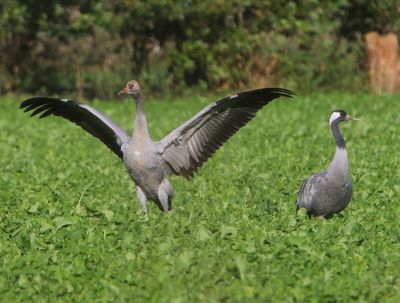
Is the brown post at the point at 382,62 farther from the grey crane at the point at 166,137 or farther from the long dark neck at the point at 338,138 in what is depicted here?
the long dark neck at the point at 338,138

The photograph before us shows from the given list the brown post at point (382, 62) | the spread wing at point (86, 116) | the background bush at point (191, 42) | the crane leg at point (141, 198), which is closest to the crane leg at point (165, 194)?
the crane leg at point (141, 198)

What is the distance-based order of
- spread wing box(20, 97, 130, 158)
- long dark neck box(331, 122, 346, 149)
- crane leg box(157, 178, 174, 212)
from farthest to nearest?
spread wing box(20, 97, 130, 158) < crane leg box(157, 178, 174, 212) < long dark neck box(331, 122, 346, 149)

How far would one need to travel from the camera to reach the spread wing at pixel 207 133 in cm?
1135

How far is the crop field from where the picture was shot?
722 cm

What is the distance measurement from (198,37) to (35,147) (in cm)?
1078

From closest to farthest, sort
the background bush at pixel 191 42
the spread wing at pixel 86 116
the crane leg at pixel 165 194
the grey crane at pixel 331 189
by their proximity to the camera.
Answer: the grey crane at pixel 331 189 < the crane leg at pixel 165 194 < the spread wing at pixel 86 116 < the background bush at pixel 191 42

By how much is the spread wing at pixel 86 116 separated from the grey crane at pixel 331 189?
206 cm

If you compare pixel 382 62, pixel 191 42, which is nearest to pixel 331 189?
pixel 191 42

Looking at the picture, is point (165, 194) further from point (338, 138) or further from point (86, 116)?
point (338, 138)

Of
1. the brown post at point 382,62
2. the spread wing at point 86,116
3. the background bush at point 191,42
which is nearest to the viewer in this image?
the spread wing at point 86,116

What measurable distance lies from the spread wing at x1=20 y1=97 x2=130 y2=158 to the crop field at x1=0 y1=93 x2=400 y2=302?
0.65 meters

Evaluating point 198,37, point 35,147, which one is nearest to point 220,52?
point 198,37

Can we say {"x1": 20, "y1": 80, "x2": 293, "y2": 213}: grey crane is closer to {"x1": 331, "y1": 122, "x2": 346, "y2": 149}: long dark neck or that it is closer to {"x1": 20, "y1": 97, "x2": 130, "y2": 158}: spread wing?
{"x1": 20, "y1": 97, "x2": 130, "y2": 158}: spread wing

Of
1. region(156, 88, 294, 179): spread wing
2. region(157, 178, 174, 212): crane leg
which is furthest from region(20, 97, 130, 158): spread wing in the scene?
region(157, 178, 174, 212): crane leg
